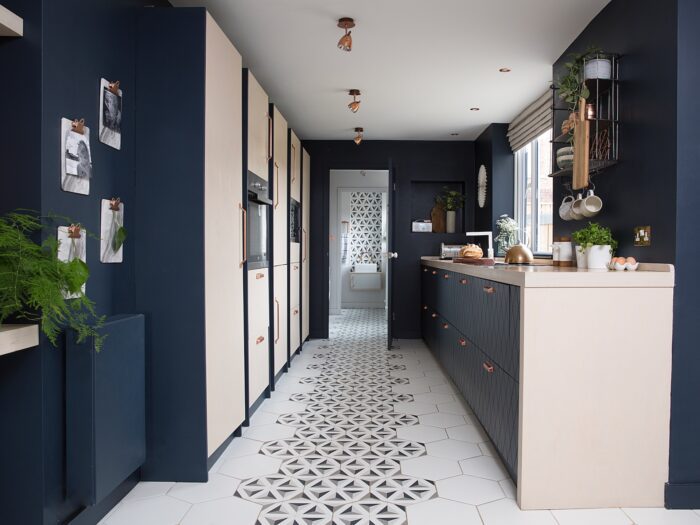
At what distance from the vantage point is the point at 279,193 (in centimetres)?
411

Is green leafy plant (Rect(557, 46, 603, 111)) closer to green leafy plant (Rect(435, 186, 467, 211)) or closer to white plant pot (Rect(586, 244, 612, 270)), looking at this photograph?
white plant pot (Rect(586, 244, 612, 270))

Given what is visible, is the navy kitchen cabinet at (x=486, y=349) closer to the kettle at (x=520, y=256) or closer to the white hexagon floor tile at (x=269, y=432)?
the kettle at (x=520, y=256)

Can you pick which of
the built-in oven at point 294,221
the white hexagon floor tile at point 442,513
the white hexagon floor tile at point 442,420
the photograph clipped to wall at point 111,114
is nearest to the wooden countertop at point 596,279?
the white hexagon floor tile at point 442,513

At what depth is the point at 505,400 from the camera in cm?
233

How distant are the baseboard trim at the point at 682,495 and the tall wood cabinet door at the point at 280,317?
8.48ft

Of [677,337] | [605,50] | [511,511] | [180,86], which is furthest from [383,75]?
[511,511]

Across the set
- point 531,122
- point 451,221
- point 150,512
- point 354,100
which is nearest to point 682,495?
point 150,512

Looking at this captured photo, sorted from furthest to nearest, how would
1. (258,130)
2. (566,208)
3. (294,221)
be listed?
(294,221)
(258,130)
(566,208)

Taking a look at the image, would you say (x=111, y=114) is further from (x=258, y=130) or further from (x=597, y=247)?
(x=597, y=247)

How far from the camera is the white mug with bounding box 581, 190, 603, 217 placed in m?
2.79

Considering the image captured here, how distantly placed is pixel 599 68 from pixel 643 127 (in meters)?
0.46

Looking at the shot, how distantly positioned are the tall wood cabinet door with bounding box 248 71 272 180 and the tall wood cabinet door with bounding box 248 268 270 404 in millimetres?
694

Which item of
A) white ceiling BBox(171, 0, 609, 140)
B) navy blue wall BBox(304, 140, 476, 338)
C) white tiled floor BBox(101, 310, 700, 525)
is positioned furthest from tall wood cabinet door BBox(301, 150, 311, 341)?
white tiled floor BBox(101, 310, 700, 525)

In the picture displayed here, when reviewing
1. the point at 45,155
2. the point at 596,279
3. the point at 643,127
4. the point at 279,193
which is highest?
the point at 643,127
